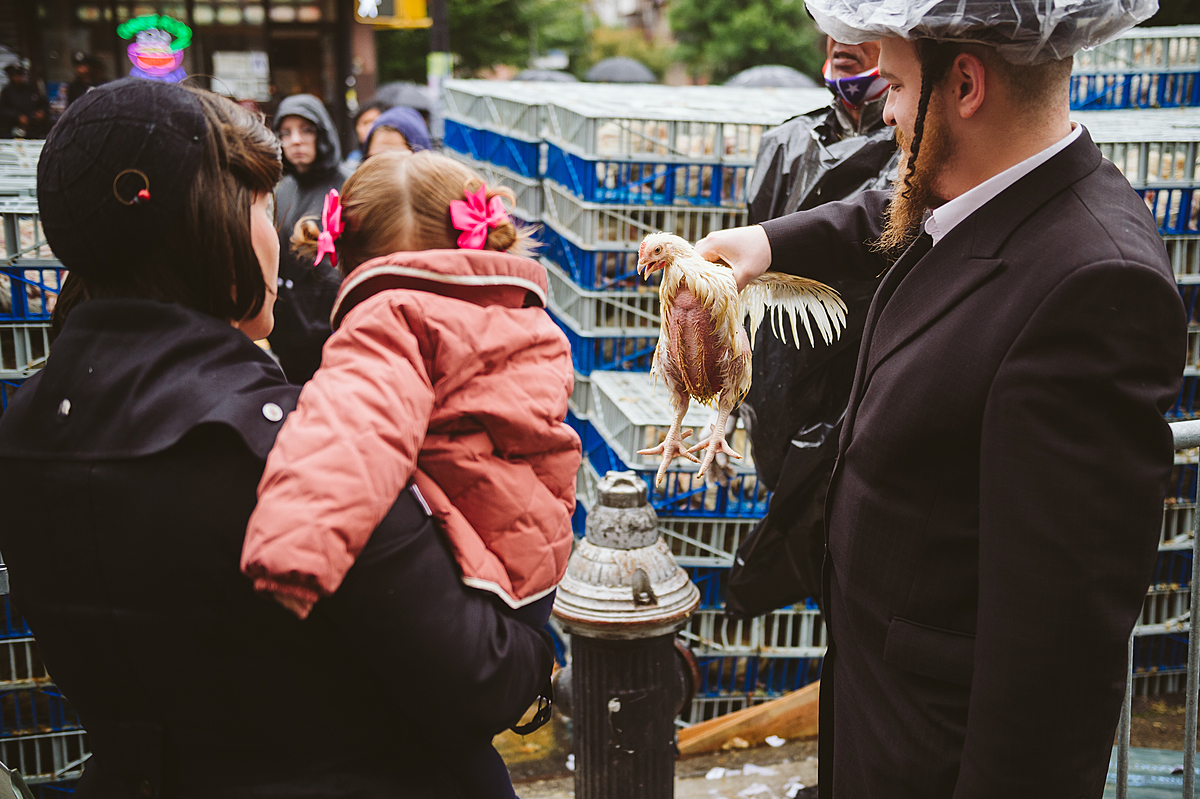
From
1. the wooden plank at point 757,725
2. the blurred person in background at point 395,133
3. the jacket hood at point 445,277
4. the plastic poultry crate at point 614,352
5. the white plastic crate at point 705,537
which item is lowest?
the wooden plank at point 757,725

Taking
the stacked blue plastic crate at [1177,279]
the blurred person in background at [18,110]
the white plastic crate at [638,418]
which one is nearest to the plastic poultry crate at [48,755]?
the white plastic crate at [638,418]

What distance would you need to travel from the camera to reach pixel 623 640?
3.09 metres

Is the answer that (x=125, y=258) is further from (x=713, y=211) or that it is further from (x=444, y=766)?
(x=713, y=211)

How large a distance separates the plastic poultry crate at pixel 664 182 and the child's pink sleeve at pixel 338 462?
297 cm

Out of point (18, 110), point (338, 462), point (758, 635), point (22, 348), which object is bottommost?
point (758, 635)

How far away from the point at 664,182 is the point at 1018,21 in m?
2.92

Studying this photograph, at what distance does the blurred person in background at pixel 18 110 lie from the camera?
34.9ft

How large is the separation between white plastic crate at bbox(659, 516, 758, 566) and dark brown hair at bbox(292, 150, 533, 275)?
2.36 metres

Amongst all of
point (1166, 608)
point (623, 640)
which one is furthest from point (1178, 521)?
point (623, 640)

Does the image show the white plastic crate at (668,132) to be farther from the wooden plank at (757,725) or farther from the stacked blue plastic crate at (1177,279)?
the wooden plank at (757,725)

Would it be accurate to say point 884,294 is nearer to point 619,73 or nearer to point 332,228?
point 332,228

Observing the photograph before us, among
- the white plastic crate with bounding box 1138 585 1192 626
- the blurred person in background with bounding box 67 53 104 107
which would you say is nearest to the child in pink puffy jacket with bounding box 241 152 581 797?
the white plastic crate with bounding box 1138 585 1192 626

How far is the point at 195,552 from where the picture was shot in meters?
1.26

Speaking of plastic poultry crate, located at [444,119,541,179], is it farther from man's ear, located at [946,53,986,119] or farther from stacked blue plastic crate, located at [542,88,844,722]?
man's ear, located at [946,53,986,119]
